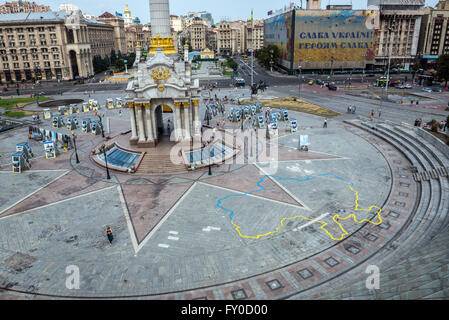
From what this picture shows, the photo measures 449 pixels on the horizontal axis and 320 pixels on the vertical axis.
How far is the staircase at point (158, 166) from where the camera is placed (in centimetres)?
3866

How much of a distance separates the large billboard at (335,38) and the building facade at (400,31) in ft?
18.4

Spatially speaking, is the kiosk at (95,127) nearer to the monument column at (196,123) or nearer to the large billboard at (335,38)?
the monument column at (196,123)

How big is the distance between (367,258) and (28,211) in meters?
29.1

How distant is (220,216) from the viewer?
1137 inches

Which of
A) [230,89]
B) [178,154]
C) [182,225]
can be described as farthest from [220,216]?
[230,89]

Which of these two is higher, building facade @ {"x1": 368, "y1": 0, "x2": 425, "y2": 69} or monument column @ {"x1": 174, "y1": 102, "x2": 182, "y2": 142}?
building facade @ {"x1": 368, "y1": 0, "x2": 425, "y2": 69}

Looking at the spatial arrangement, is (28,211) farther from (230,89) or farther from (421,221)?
(230,89)

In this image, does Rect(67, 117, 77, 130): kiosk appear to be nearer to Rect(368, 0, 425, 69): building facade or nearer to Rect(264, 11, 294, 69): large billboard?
Rect(264, 11, 294, 69): large billboard

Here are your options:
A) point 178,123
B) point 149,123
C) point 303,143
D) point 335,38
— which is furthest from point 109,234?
point 335,38

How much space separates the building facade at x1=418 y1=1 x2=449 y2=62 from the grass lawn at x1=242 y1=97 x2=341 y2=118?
87.4 meters

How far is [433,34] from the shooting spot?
137000 millimetres

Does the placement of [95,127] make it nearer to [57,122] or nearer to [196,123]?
[57,122]

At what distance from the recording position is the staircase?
3866 cm

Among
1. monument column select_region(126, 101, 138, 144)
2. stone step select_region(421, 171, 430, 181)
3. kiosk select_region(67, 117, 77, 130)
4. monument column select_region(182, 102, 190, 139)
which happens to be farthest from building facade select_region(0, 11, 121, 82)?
stone step select_region(421, 171, 430, 181)
